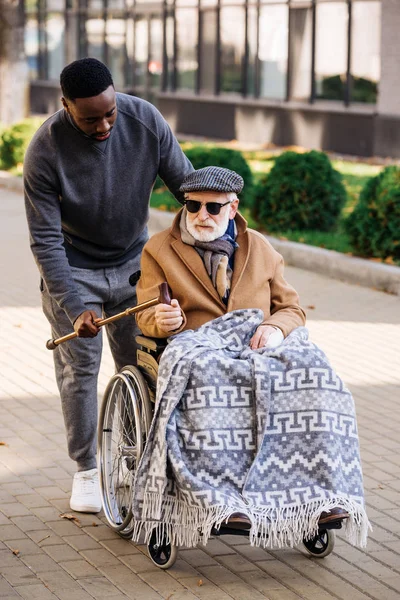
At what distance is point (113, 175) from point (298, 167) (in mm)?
8143

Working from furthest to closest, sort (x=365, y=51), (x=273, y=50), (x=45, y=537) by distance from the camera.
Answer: (x=273, y=50)
(x=365, y=51)
(x=45, y=537)

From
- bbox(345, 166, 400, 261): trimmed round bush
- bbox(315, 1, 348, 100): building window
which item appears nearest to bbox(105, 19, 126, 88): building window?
bbox(315, 1, 348, 100): building window

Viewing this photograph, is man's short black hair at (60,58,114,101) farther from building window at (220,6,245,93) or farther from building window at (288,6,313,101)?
building window at (220,6,245,93)

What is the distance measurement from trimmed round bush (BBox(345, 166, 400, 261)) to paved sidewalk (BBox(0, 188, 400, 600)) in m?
2.64

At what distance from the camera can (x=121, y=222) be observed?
16.5ft

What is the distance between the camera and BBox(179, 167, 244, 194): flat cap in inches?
178

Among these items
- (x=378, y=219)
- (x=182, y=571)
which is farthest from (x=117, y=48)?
(x=182, y=571)

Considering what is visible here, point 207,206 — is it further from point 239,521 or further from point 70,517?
point 70,517

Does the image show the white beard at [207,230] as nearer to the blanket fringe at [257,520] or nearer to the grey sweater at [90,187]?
the grey sweater at [90,187]

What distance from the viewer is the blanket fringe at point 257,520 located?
165 inches

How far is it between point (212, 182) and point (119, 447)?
119 cm

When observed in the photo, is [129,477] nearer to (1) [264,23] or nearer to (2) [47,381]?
(2) [47,381]

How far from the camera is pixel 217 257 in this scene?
463 cm

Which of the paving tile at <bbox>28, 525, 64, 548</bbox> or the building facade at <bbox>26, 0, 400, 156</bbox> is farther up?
the building facade at <bbox>26, 0, 400, 156</bbox>
